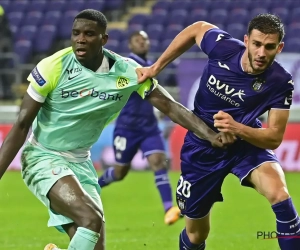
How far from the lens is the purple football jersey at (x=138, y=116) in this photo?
10750 mm

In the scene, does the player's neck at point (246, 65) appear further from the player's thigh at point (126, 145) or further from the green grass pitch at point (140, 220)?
the player's thigh at point (126, 145)

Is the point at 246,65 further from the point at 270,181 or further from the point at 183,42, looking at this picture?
the point at 270,181

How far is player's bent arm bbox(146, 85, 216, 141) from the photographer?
238 inches

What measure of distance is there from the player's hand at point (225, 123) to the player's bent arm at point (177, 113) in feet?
1.14

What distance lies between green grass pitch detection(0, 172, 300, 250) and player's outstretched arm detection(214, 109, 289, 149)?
7.51 feet

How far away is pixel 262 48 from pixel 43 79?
1.63m

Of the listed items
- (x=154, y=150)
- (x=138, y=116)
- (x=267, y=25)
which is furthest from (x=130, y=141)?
(x=267, y=25)

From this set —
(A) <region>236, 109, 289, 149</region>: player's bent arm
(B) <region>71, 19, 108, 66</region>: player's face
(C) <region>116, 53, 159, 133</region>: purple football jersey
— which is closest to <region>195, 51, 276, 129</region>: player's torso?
(A) <region>236, 109, 289, 149</region>: player's bent arm

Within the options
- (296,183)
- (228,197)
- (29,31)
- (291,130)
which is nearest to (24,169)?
(228,197)

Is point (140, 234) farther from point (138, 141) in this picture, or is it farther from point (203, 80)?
point (203, 80)

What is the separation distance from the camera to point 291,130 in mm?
15461

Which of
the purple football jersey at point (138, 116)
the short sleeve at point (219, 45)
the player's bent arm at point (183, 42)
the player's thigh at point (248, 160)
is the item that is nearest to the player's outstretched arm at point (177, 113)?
the player's thigh at point (248, 160)

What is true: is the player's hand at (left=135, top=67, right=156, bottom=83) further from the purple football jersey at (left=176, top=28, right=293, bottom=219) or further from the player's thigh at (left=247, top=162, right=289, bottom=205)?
the player's thigh at (left=247, top=162, right=289, bottom=205)

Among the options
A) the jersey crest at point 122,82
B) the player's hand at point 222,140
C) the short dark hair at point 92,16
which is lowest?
the player's hand at point 222,140
